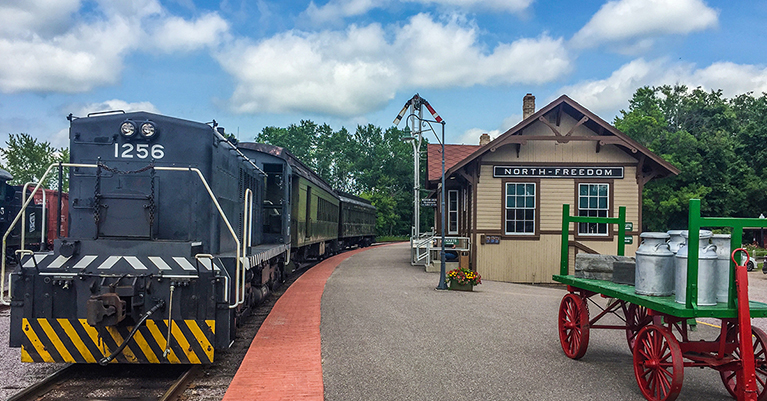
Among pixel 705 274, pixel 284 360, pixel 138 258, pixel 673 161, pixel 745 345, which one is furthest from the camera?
pixel 673 161

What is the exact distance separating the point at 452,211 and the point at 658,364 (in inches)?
646

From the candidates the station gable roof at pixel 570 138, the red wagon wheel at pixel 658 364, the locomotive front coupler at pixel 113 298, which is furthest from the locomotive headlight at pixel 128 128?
the station gable roof at pixel 570 138

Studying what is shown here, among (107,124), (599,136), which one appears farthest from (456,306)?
(599,136)

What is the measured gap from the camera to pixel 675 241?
18.1 feet

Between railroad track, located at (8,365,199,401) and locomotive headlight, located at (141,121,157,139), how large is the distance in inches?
112

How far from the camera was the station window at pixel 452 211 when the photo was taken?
21.4 metres

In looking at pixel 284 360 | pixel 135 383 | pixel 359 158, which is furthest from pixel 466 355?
pixel 359 158

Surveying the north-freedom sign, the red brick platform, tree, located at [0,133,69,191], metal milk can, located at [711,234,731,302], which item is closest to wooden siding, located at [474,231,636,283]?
the north-freedom sign

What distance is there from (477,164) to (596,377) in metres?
11.3

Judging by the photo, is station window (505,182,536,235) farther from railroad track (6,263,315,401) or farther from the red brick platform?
railroad track (6,263,315,401)

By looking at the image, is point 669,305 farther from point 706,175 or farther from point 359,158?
point 359,158

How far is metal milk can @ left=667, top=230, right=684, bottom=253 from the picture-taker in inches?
215

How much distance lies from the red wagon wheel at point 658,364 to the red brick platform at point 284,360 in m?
3.32

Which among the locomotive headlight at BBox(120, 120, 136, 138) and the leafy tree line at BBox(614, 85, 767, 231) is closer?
the locomotive headlight at BBox(120, 120, 136, 138)
